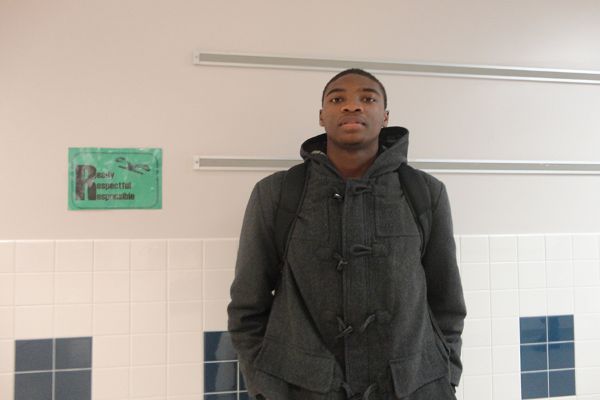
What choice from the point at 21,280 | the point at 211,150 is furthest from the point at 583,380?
the point at 21,280

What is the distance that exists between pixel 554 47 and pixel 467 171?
72 cm

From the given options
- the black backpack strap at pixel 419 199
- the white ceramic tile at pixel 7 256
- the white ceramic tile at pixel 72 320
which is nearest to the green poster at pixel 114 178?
the white ceramic tile at pixel 7 256

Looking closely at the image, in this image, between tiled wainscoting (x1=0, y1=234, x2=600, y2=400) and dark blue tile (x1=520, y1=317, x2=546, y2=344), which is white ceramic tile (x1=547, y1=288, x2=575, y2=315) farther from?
tiled wainscoting (x1=0, y1=234, x2=600, y2=400)

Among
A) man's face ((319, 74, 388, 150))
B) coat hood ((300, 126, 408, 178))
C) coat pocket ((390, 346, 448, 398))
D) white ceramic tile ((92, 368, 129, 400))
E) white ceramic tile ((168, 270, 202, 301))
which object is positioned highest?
man's face ((319, 74, 388, 150))

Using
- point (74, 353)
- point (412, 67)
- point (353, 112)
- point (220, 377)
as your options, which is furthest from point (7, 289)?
point (412, 67)

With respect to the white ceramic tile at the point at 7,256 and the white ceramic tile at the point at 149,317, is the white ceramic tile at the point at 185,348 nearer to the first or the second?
the white ceramic tile at the point at 149,317

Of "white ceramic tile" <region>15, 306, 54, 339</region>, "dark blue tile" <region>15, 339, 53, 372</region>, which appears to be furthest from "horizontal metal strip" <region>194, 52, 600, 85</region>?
"dark blue tile" <region>15, 339, 53, 372</region>

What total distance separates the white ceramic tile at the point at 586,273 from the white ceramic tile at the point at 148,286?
1.74 meters

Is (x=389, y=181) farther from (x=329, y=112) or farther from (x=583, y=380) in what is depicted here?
(x=583, y=380)

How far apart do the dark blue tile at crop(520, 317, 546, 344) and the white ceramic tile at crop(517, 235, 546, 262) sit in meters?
0.26

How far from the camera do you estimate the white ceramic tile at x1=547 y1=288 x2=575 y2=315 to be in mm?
1683

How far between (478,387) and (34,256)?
1.81m

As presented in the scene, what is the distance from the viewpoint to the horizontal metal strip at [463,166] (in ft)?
4.94

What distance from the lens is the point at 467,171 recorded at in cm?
165
